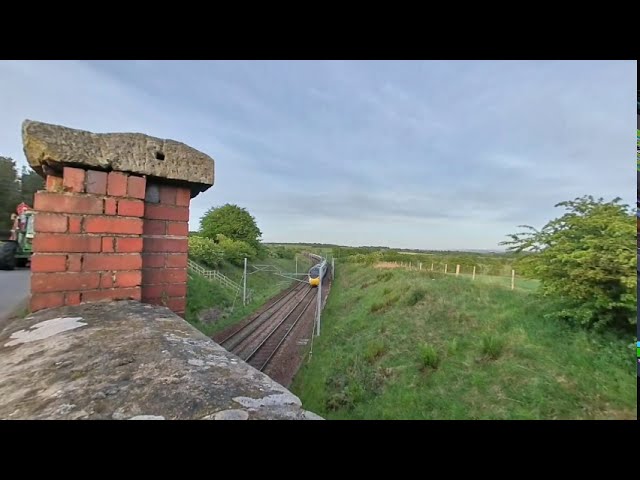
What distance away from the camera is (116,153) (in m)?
1.75

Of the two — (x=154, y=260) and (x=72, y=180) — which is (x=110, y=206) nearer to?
(x=72, y=180)

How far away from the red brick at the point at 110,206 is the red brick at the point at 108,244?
16 cm

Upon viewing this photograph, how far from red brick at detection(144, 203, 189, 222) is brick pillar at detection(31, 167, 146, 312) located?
0.14 meters

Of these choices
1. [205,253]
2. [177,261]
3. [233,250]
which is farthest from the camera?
[233,250]

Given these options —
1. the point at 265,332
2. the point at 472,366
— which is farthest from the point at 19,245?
the point at 472,366

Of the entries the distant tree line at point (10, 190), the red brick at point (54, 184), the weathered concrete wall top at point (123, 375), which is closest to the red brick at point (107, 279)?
the weathered concrete wall top at point (123, 375)

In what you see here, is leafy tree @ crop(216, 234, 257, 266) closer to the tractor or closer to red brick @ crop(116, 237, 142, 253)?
the tractor

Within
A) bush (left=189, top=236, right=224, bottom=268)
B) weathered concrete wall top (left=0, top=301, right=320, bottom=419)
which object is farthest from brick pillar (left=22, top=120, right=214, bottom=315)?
bush (left=189, top=236, right=224, bottom=268)

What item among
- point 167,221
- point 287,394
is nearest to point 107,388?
point 287,394

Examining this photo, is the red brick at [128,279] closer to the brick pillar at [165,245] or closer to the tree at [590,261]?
the brick pillar at [165,245]

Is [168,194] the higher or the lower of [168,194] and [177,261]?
the higher

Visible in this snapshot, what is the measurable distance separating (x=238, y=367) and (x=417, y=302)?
34.1 ft

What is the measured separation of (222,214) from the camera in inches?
1601

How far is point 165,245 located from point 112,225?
1.19 feet
